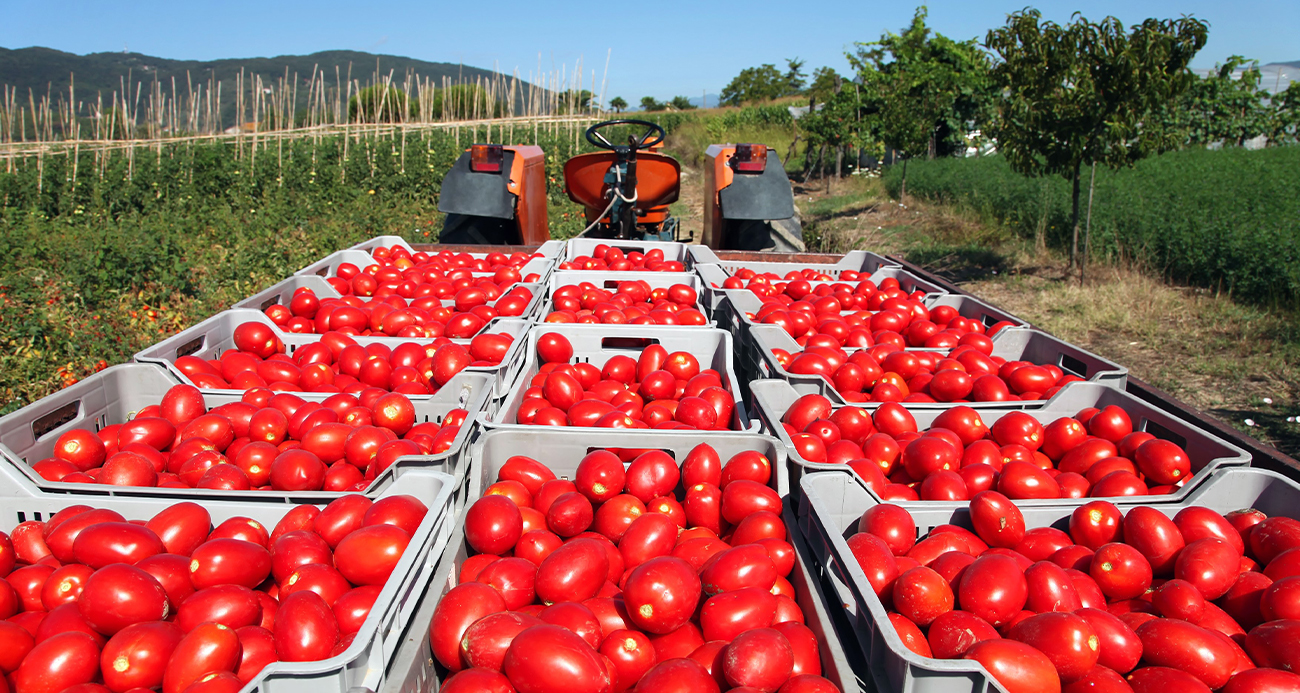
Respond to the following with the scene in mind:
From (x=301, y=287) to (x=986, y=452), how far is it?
3.73m

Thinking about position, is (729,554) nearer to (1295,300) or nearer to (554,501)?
(554,501)

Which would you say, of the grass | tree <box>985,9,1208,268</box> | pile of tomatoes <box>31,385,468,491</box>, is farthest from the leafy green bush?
pile of tomatoes <box>31,385,468,491</box>

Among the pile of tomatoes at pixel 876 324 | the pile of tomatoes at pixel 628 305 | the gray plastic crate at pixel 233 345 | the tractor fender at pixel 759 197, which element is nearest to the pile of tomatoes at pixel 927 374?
the pile of tomatoes at pixel 876 324

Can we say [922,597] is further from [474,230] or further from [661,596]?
[474,230]

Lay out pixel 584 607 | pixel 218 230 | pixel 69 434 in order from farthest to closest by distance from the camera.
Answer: pixel 218 230, pixel 69 434, pixel 584 607

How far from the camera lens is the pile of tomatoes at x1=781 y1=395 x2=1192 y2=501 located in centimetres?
229

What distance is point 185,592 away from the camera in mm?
1694

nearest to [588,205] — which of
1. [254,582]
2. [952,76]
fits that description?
[254,582]

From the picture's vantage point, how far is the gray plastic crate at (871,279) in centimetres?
423

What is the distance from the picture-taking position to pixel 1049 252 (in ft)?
37.7

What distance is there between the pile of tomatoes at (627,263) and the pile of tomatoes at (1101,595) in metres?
3.25

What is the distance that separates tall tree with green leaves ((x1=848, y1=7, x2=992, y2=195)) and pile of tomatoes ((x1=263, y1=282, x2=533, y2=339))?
16.1 metres

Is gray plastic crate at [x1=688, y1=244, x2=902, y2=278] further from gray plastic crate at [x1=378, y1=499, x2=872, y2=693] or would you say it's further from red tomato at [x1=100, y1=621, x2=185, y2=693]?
red tomato at [x1=100, y1=621, x2=185, y2=693]

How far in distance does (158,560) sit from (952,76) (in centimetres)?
2667
